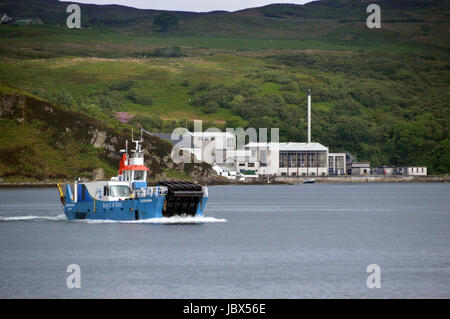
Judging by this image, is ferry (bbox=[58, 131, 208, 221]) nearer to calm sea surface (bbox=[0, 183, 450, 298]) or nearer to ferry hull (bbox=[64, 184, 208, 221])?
ferry hull (bbox=[64, 184, 208, 221])

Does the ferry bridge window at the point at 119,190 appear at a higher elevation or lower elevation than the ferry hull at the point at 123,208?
higher

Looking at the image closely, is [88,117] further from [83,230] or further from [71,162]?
[83,230]

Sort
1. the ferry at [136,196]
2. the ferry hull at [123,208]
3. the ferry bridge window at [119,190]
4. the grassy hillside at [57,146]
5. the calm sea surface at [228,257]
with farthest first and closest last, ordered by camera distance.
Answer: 1. the grassy hillside at [57,146]
2. the ferry bridge window at [119,190]
3. the ferry hull at [123,208]
4. the ferry at [136,196]
5. the calm sea surface at [228,257]

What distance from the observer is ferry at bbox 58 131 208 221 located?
242 feet

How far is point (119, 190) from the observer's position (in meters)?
75.1

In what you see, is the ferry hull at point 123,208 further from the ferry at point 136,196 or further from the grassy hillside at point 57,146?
the grassy hillside at point 57,146

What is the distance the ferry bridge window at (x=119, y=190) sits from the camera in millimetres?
74562

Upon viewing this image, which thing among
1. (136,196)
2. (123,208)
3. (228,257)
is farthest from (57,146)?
(228,257)

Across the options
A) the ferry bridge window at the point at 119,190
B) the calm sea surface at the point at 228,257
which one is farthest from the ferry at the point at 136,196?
the calm sea surface at the point at 228,257

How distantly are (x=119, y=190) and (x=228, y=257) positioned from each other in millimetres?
21775

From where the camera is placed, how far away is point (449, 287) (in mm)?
43344
